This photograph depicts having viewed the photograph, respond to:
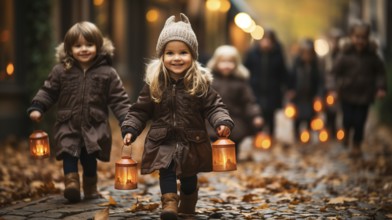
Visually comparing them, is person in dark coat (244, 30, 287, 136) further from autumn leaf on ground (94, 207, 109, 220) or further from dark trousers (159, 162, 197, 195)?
autumn leaf on ground (94, 207, 109, 220)

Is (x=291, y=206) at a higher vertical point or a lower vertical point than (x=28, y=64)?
lower

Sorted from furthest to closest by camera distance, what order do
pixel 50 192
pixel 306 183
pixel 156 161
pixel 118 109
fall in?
pixel 306 183 < pixel 50 192 < pixel 118 109 < pixel 156 161

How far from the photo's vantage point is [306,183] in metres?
8.38

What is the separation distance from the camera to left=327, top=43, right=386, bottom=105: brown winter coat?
1096 centimetres

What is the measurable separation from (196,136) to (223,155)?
0.38 metres

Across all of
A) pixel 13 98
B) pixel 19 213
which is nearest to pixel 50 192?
pixel 19 213

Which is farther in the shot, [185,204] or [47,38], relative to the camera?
[47,38]

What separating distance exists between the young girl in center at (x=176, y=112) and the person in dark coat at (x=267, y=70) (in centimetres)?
743

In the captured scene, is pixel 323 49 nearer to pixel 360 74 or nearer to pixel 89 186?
pixel 360 74

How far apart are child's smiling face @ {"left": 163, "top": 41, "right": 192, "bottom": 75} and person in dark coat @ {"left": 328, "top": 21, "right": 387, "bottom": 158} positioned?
578 cm

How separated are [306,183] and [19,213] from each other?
380 cm

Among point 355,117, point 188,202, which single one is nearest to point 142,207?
point 188,202

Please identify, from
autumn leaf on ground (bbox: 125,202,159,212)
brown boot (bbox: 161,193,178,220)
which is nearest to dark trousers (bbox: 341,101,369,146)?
autumn leaf on ground (bbox: 125,202,159,212)

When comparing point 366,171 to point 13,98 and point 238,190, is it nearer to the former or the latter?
point 238,190
